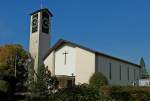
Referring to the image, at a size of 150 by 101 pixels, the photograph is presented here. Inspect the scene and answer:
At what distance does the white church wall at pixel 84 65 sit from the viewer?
40.7 metres

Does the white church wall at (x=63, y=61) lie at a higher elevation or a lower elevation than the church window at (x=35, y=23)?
lower

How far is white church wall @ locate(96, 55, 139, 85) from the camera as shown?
41619 millimetres

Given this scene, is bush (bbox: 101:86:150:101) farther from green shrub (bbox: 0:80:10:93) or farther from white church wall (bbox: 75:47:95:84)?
white church wall (bbox: 75:47:95:84)

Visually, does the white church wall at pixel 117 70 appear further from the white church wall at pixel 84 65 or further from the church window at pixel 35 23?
the church window at pixel 35 23

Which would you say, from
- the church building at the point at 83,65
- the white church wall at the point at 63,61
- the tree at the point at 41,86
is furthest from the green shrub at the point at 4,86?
the white church wall at the point at 63,61

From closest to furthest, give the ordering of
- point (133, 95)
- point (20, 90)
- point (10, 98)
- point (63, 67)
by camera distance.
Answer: point (133, 95), point (10, 98), point (20, 90), point (63, 67)

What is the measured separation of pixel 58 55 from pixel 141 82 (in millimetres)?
14387

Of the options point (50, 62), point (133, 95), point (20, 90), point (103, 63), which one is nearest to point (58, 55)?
point (50, 62)

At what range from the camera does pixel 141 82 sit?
2093 inches

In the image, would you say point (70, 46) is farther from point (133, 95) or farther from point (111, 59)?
point (133, 95)

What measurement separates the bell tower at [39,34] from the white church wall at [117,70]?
598 inches

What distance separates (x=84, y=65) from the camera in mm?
41906

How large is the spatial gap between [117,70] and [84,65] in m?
5.33

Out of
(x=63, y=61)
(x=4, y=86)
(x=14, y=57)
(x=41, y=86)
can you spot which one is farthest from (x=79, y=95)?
(x=14, y=57)
